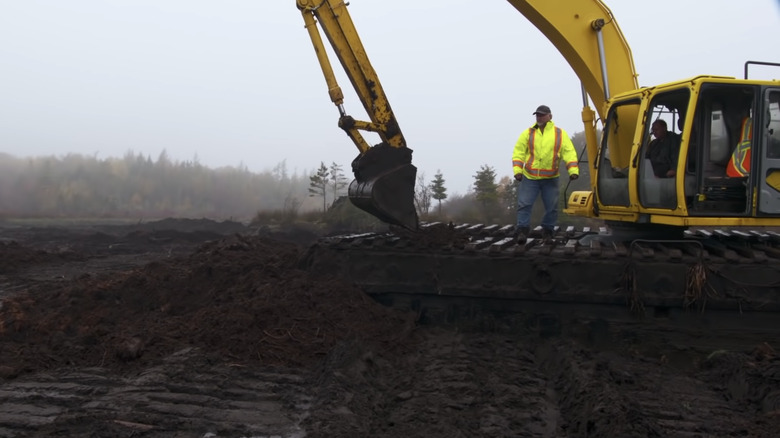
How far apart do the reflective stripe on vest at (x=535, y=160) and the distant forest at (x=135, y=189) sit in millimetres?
14507

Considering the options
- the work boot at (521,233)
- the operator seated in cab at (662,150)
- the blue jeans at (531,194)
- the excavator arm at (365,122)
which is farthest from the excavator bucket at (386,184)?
the operator seated in cab at (662,150)

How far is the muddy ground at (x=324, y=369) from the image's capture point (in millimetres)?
3854

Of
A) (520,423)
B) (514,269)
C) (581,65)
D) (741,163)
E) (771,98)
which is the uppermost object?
(581,65)

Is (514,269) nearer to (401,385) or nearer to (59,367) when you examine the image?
(401,385)

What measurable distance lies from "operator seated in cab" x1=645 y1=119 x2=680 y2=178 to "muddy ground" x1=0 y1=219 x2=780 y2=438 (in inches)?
59.5

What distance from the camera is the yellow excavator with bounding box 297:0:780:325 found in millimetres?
5539

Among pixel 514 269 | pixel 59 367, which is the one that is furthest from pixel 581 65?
pixel 59 367

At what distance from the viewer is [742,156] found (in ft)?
18.3

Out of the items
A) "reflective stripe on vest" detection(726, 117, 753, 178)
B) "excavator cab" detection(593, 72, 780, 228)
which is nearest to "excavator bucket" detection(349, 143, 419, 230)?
"excavator cab" detection(593, 72, 780, 228)

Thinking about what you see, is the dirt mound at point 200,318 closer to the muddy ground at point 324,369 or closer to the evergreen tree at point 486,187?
the muddy ground at point 324,369

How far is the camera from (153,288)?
6852mm

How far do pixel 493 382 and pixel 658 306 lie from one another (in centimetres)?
205

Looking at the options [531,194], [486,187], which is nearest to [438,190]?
[486,187]

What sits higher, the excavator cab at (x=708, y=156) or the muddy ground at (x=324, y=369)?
the excavator cab at (x=708, y=156)
